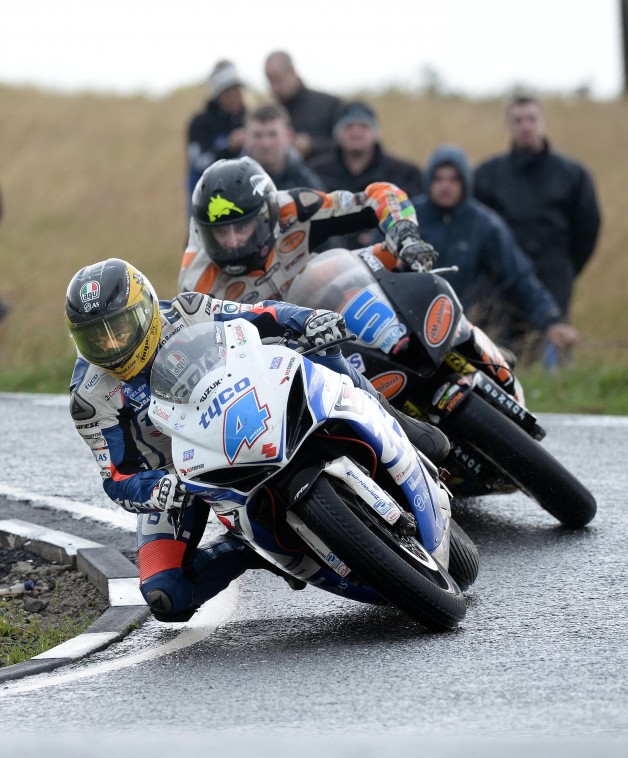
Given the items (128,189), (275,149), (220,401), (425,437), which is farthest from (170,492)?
(128,189)

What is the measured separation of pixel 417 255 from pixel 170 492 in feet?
6.90

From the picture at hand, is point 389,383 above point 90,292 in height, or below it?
below

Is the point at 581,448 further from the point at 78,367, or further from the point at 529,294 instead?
the point at 78,367

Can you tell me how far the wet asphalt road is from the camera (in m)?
4.54

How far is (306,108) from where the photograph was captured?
13.3m

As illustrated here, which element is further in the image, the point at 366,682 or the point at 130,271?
the point at 130,271

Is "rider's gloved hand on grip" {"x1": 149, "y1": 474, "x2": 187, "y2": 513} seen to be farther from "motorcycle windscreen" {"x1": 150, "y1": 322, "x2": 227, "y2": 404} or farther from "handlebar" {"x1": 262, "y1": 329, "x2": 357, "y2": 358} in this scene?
"handlebar" {"x1": 262, "y1": 329, "x2": 357, "y2": 358}

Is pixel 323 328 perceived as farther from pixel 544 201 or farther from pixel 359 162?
pixel 544 201

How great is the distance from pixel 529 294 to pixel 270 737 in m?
7.53

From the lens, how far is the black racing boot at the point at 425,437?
20.9 ft

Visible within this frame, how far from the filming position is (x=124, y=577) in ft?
22.1

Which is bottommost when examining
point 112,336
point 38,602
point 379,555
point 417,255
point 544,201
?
point 38,602

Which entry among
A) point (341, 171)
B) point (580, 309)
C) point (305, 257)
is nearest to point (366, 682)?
point (305, 257)

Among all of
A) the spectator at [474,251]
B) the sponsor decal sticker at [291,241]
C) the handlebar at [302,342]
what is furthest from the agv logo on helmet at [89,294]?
the spectator at [474,251]
